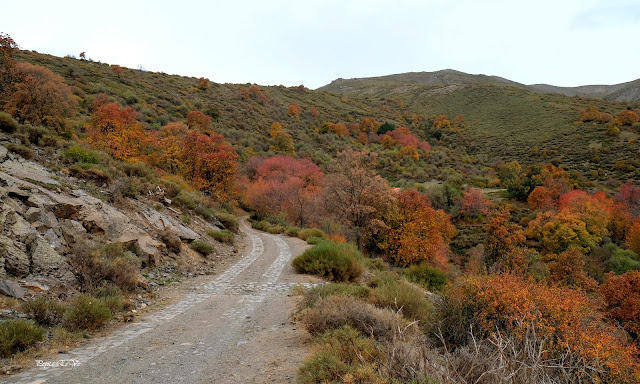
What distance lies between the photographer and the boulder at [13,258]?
6.41 metres

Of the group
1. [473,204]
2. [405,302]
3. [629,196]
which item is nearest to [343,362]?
[405,302]

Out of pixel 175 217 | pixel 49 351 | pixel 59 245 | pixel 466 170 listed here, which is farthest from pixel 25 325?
pixel 466 170

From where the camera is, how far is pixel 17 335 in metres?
4.60

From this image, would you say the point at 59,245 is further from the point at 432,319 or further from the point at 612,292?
the point at 612,292

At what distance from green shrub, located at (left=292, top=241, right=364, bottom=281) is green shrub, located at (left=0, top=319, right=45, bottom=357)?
852cm

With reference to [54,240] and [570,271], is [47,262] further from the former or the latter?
[570,271]

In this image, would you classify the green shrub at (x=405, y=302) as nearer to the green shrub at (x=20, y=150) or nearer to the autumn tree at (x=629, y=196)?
the green shrub at (x=20, y=150)

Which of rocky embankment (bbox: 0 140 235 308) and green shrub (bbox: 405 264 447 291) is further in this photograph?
green shrub (bbox: 405 264 447 291)

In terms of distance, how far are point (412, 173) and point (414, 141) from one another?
15464 millimetres

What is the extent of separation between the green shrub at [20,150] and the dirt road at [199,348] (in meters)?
8.90

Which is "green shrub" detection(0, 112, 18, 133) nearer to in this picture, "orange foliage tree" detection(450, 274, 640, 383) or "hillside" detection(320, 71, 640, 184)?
"orange foliage tree" detection(450, 274, 640, 383)

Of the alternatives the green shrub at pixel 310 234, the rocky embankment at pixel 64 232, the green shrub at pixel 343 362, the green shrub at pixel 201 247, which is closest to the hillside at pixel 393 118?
the green shrub at pixel 310 234

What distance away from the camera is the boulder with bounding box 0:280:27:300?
5809 millimetres

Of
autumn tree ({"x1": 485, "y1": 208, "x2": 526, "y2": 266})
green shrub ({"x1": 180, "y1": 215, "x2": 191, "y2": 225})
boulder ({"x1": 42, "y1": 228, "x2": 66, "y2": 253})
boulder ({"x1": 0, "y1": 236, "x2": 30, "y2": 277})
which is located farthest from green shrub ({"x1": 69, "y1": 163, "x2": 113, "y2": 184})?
autumn tree ({"x1": 485, "y1": 208, "x2": 526, "y2": 266})
